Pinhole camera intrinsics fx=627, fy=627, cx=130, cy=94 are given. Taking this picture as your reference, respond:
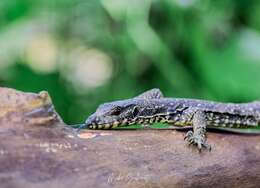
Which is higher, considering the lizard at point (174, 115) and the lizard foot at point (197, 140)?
the lizard at point (174, 115)

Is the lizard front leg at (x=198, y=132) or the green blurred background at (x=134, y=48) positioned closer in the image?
the lizard front leg at (x=198, y=132)

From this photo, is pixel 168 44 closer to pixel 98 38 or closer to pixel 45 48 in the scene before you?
pixel 98 38

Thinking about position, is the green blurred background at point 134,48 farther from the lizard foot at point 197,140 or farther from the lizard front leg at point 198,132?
the lizard foot at point 197,140

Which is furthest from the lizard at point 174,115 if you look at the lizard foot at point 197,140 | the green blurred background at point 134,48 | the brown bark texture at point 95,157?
the green blurred background at point 134,48

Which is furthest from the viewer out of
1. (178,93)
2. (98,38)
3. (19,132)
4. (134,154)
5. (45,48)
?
(45,48)

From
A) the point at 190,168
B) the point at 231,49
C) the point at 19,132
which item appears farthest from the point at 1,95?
the point at 231,49

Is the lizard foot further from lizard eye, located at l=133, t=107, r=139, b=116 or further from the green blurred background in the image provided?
the green blurred background

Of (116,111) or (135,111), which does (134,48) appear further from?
(116,111)

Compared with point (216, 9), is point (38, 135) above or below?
Result: below
